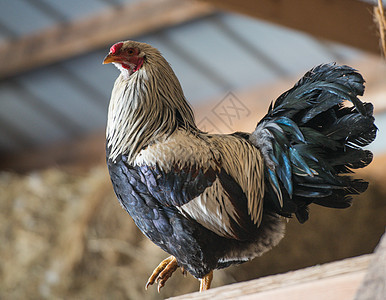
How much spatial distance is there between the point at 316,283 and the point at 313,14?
122 centimetres

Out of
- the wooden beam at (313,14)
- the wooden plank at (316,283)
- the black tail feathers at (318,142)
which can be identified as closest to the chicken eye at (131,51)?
the black tail feathers at (318,142)

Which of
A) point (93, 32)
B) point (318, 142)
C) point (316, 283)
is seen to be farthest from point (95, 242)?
point (316, 283)

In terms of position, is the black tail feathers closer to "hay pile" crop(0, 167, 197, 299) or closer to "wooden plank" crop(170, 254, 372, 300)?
"wooden plank" crop(170, 254, 372, 300)

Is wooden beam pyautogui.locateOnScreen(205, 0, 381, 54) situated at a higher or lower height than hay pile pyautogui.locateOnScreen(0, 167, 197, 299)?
higher

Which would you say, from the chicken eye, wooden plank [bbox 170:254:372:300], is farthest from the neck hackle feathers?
wooden plank [bbox 170:254:372:300]

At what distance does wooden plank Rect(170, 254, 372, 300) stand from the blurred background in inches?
56.3

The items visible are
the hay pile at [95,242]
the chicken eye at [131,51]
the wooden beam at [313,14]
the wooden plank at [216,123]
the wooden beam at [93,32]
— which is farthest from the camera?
the wooden plank at [216,123]

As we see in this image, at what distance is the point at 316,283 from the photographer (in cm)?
76

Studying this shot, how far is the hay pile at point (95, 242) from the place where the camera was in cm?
232

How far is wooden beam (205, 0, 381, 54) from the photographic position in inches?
70.4

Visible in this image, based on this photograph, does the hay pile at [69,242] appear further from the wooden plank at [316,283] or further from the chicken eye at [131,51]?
the wooden plank at [316,283]

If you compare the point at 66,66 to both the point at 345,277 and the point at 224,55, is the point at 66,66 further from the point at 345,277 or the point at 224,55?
the point at 345,277

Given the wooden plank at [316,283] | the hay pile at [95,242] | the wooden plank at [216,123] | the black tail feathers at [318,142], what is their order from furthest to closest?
the wooden plank at [216,123], the hay pile at [95,242], the black tail feathers at [318,142], the wooden plank at [316,283]

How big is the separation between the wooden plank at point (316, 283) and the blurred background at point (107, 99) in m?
1.43
